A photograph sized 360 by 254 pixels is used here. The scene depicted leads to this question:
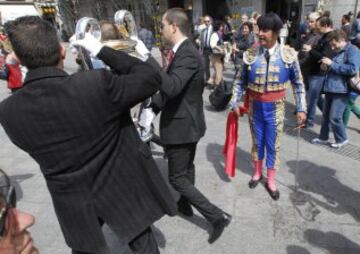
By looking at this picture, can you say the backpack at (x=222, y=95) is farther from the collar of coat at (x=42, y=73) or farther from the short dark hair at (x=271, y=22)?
the collar of coat at (x=42, y=73)

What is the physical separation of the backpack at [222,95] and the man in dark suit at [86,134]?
165 inches

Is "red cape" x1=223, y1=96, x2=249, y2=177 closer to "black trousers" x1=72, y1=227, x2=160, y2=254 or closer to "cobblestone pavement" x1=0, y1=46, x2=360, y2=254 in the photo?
"cobblestone pavement" x1=0, y1=46, x2=360, y2=254

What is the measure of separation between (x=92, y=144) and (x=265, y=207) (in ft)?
7.54

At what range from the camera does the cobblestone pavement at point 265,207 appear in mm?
2875

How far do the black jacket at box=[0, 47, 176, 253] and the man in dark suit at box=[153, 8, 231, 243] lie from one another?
1.98 ft

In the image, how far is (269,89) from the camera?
10.4ft

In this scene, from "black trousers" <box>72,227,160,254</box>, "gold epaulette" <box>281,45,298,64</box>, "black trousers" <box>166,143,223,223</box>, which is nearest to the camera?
"black trousers" <box>72,227,160,254</box>

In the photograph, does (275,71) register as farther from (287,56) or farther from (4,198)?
(4,198)

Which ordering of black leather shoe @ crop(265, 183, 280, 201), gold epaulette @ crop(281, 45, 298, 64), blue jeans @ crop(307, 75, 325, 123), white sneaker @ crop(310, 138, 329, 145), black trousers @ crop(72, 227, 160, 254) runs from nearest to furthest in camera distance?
black trousers @ crop(72, 227, 160, 254), gold epaulette @ crop(281, 45, 298, 64), black leather shoe @ crop(265, 183, 280, 201), white sneaker @ crop(310, 138, 329, 145), blue jeans @ crop(307, 75, 325, 123)

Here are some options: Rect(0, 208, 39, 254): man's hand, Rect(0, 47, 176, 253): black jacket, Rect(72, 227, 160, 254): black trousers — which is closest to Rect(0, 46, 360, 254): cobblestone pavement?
Rect(72, 227, 160, 254): black trousers

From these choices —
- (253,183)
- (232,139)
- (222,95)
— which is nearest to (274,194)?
(253,183)

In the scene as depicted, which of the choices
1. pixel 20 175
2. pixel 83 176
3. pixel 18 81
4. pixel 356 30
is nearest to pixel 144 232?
pixel 83 176

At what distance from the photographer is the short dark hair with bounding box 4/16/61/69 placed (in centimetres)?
146

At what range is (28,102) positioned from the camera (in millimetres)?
1489
